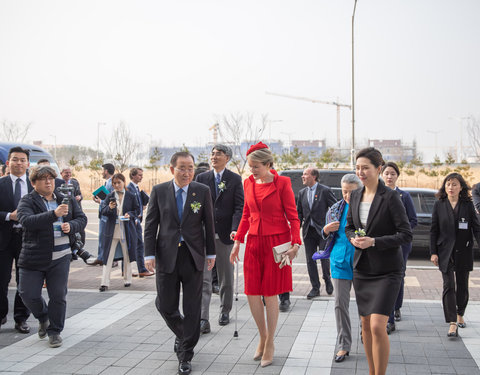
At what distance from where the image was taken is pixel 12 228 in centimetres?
683

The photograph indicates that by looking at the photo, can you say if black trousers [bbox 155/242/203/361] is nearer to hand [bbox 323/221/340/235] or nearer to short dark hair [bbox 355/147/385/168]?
hand [bbox 323/221/340/235]

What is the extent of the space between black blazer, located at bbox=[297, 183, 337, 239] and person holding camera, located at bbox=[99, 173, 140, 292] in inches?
118

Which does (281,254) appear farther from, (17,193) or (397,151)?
(397,151)

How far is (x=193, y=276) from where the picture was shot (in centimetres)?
544

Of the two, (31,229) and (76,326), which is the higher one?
(31,229)

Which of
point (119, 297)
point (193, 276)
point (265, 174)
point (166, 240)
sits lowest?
point (119, 297)

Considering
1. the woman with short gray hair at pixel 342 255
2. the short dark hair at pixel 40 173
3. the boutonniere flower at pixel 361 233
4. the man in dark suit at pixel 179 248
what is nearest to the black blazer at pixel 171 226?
the man in dark suit at pixel 179 248

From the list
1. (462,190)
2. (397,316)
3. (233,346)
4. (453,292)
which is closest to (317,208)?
(397,316)

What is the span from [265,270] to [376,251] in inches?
49.9

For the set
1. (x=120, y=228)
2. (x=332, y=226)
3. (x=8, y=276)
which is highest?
(x=332, y=226)

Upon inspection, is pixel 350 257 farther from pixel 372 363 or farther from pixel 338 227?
pixel 372 363

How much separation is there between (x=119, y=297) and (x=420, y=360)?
476 centimetres

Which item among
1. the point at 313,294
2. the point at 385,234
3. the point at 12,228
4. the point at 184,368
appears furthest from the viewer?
the point at 313,294

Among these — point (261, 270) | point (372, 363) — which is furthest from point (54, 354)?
point (372, 363)
